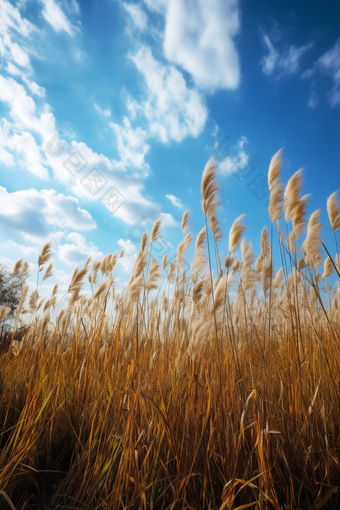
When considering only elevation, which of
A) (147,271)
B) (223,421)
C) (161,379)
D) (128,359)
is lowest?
(223,421)

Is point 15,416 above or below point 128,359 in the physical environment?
below

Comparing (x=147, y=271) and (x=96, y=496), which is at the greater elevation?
(x=147, y=271)

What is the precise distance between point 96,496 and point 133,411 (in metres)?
0.47

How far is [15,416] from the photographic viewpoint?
7.82 ft

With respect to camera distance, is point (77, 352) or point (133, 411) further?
point (77, 352)

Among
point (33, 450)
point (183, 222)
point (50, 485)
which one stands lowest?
point (50, 485)

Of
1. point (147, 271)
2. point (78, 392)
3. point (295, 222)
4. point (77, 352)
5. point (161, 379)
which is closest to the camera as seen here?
point (161, 379)

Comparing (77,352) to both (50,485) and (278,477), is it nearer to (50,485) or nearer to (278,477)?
(50,485)

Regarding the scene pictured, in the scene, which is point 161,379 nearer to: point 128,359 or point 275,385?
point 128,359

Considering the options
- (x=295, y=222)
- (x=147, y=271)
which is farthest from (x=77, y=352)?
(x=295, y=222)

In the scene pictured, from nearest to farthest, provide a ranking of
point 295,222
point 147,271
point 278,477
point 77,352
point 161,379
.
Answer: point 278,477 < point 161,379 < point 295,222 < point 77,352 < point 147,271

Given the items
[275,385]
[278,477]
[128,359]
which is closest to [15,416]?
[128,359]

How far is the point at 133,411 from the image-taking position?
1.63 meters

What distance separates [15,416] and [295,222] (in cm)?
320
